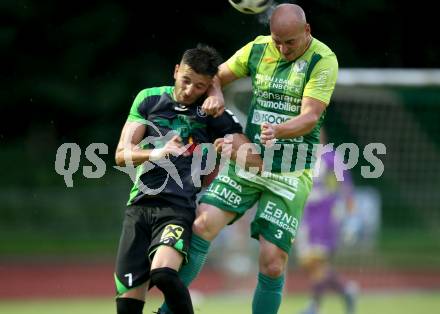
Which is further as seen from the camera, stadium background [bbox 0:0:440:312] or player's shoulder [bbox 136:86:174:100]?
stadium background [bbox 0:0:440:312]

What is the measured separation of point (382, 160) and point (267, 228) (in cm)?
763

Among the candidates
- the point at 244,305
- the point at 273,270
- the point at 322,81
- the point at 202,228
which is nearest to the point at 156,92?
the point at 202,228

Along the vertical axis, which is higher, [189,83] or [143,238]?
[189,83]

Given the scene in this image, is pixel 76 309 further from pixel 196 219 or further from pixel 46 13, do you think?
pixel 46 13

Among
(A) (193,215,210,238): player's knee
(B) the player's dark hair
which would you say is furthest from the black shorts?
(B) the player's dark hair

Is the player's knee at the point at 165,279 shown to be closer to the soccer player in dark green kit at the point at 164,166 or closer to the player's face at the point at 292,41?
the soccer player in dark green kit at the point at 164,166

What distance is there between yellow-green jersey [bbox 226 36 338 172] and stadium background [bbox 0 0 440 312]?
3.58m

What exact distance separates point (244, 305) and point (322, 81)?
19.3 ft

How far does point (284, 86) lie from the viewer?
20.9 ft

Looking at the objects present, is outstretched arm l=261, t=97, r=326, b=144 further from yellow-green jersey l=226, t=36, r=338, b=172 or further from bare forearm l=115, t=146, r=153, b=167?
bare forearm l=115, t=146, r=153, b=167

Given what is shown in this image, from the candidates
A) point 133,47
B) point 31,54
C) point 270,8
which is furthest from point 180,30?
point 270,8

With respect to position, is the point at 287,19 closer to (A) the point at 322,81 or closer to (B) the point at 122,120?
(A) the point at 322,81

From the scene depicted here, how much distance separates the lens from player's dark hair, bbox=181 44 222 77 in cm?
617

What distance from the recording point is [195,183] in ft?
20.8
